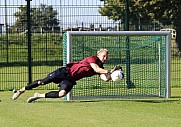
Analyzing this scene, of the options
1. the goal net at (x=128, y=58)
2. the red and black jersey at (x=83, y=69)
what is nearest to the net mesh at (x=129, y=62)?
the goal net at (x=128, y=58)

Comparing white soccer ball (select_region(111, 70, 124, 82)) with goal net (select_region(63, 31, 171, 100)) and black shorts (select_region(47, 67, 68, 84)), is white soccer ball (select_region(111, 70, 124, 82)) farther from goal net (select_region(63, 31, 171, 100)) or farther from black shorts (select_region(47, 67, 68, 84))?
goal net (select_region(63, 31, 171, 100))

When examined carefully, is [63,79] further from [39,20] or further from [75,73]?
[39,20]

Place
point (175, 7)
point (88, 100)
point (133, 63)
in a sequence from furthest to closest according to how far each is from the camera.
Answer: point (175, 7) → point (133, 63) → point (88, 100)

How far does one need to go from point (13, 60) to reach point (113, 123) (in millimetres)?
16444

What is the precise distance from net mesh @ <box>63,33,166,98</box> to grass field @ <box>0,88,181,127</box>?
1035 mm

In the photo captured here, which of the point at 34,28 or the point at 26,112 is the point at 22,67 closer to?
the point at 34,28

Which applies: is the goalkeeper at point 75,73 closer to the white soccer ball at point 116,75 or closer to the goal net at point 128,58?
the white soccer ball at point 116,75

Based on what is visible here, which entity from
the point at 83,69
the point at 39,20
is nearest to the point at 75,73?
the point at 83,69

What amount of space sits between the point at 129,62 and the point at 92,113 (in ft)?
16.3

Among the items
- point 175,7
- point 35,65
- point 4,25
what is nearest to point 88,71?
point 4,25

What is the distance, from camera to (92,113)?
1223 centimetres

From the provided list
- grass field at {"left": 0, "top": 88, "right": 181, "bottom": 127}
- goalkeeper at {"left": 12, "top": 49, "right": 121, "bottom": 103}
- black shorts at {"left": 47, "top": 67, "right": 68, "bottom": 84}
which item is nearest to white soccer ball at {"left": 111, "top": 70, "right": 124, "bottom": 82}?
goalkeeper at {"left": 12, "top": 49, "right": 121, "bottom": 103}

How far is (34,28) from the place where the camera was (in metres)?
21.8

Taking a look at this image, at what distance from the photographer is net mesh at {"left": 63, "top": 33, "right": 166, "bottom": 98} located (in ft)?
52.2
